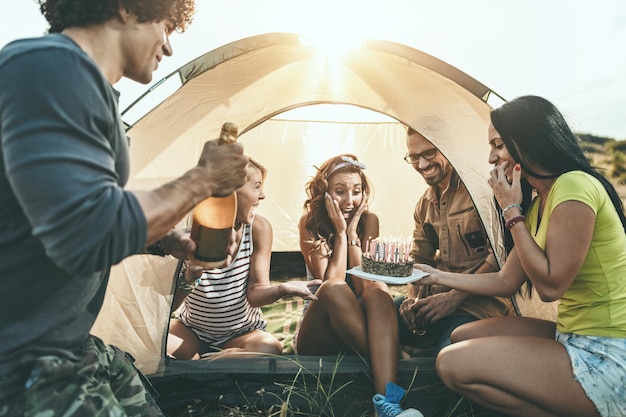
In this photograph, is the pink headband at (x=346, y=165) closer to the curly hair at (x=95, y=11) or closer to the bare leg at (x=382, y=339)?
the bare leg at (x=382, y=339)

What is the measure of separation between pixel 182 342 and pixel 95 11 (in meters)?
1.81

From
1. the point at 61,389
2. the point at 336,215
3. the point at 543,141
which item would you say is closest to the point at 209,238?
the point at 61,389

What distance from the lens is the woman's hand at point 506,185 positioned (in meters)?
2.07

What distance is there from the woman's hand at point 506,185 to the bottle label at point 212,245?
1.06 meters

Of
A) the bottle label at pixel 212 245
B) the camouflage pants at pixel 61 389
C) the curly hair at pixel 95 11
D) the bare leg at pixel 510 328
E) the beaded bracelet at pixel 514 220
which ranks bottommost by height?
the bare leg at pixel 510 328

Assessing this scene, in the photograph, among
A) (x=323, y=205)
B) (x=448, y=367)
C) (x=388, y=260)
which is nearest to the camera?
(x=448, y=367)

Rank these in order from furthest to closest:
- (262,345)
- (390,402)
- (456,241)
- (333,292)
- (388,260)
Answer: (456,241), (262,345), (333,292), (388,260), (390,402)

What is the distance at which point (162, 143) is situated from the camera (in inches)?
106

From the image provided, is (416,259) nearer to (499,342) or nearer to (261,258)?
(261,258)

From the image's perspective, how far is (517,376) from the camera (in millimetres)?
1939

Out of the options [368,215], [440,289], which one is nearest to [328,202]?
[368,215]

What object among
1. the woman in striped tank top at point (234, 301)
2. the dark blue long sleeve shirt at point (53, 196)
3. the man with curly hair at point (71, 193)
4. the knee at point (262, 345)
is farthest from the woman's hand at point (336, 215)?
the dark blue long sleeve shirt at point (53, 196)

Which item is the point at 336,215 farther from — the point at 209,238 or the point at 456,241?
the point at 209,238

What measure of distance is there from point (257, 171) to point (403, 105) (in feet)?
2.73
